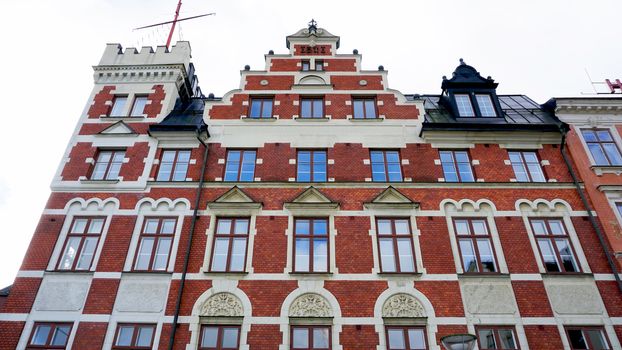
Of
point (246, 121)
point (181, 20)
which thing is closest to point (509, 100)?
point (246, 121)

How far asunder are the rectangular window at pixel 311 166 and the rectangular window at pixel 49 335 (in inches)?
422

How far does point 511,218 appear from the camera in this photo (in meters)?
17.4

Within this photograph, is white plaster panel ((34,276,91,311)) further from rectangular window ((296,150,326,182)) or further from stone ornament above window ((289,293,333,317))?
rectangular window ((296,150,326,182))

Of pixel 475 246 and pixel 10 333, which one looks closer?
pixel 10 333

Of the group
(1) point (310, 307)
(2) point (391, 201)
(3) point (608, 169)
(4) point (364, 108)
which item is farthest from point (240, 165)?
(3) point (608, 169)

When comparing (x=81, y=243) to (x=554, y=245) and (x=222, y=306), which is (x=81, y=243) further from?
(x=554, y=245)

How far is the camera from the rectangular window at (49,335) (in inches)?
578

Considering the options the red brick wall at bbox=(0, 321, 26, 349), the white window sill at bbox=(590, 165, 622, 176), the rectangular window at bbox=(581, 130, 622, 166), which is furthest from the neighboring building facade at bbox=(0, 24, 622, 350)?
the rectangular window at bbox=(581, 130, 622, 166)

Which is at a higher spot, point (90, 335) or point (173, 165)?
point (173, 165)

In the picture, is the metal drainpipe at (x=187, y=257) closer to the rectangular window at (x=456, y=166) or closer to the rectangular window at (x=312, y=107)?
the rectangular window at (x=312, y=107)

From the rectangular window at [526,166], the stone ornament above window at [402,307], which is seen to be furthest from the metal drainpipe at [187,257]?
the rectangular window at [526,166]

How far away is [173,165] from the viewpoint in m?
19.4

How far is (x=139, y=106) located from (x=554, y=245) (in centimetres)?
2057

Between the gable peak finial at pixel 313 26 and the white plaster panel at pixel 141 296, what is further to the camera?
the gable peak finial at pixel 313 26
